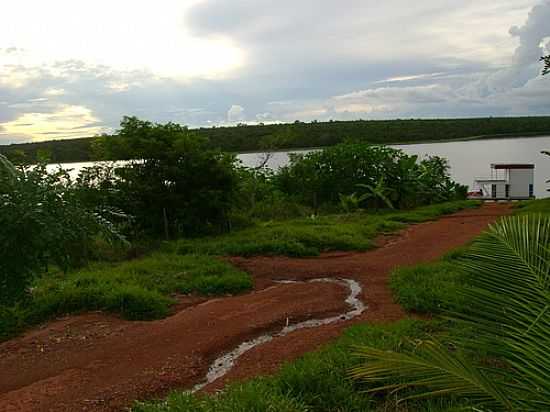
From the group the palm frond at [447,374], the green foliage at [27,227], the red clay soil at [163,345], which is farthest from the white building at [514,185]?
the palm frond at [447,374]

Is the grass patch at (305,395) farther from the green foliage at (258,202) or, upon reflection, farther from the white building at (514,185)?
the white building at (514,185)

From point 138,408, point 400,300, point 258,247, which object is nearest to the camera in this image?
point 138,408

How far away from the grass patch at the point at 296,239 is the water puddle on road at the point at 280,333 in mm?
1878

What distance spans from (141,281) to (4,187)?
2.98 metres

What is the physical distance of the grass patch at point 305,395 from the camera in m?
3.25

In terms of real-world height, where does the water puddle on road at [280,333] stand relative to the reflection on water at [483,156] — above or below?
above

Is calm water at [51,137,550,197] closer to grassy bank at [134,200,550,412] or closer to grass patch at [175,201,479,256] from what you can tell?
grass patch at [175,201,479,256]

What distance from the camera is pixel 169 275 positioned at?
744cm

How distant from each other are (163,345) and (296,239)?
5.10 m

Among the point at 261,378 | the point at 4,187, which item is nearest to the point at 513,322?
the point at 261,378

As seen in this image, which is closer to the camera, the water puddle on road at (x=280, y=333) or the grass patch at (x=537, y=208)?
the water puddle on road at (x=280, y=333)

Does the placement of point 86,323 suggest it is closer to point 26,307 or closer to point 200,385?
point 26,307

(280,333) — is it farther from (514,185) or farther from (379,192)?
(514,185)

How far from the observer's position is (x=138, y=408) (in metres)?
3.53
